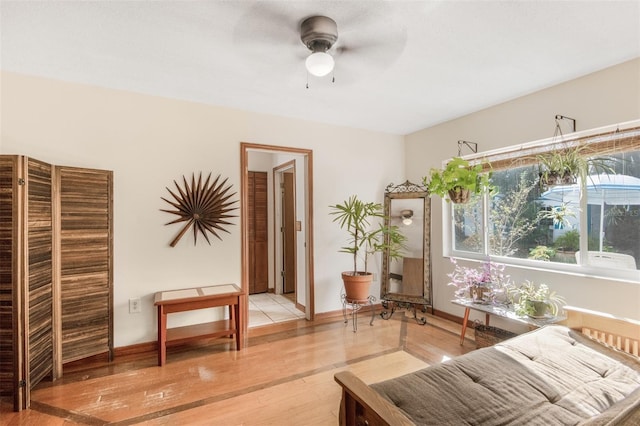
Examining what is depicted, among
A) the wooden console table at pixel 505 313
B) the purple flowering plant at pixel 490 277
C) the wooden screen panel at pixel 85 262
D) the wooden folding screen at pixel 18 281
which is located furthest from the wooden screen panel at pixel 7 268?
the purple flowering plant at pixel 490 277

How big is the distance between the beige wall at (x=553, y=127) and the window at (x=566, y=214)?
4.8 inches

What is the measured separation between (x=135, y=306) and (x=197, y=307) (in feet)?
1.97

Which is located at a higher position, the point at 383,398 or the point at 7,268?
the point at 7,268

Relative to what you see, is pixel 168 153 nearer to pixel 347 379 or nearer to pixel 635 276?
pixel 347 379

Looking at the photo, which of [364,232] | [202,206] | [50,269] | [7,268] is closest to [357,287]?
[364,232]

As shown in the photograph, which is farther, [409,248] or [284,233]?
[284,233]

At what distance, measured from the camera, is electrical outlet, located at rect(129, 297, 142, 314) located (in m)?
2.75

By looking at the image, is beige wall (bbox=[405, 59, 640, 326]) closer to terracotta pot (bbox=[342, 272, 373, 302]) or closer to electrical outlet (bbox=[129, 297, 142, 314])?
terracotta pot (bbox=[342, 272, 373, 302])

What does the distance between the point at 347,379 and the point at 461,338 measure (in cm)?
215

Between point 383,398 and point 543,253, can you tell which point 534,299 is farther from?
point 383,398

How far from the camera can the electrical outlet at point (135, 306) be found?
2.75m

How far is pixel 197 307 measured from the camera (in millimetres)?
2676

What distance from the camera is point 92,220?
8.22 ft

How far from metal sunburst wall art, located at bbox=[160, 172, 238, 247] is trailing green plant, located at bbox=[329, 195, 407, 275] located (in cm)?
125
